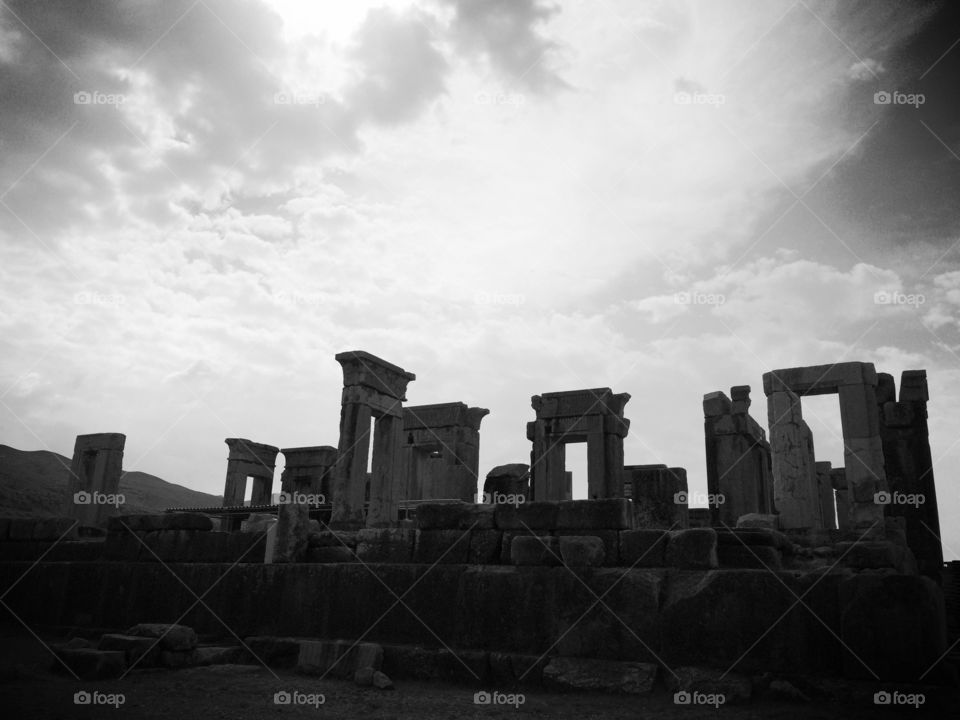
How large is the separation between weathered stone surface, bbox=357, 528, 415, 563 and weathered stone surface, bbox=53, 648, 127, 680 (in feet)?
9.13

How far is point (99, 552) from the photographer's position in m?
11.0

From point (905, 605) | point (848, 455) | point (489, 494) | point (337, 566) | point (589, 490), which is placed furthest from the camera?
point (589, 490)

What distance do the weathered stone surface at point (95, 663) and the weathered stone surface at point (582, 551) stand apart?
180 inches

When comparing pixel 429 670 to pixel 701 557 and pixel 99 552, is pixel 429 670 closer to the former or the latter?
pixel 701 557

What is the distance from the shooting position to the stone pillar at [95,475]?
2089 centimetres

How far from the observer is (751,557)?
22.5ft

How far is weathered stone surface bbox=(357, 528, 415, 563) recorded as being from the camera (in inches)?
327

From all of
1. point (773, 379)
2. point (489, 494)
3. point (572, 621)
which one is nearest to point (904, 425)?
point (773, 379)

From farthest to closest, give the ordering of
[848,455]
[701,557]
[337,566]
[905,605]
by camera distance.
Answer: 1. [848,455]
2. [337,566]
3. [701,557]
4. [905,605]

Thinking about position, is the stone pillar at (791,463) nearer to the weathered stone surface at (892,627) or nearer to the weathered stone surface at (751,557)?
the weathered stone surface at (751,557)

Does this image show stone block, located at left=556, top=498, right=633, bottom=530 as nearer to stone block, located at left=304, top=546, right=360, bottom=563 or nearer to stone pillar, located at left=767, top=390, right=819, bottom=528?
stone block, located at left=304, top=546, right=360, bottom=563

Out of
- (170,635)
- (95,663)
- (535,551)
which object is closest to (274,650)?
(170,635)

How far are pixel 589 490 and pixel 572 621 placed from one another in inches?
532

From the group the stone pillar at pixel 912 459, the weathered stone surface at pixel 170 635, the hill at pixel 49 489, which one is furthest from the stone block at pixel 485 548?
the hill at pixel 49 489
